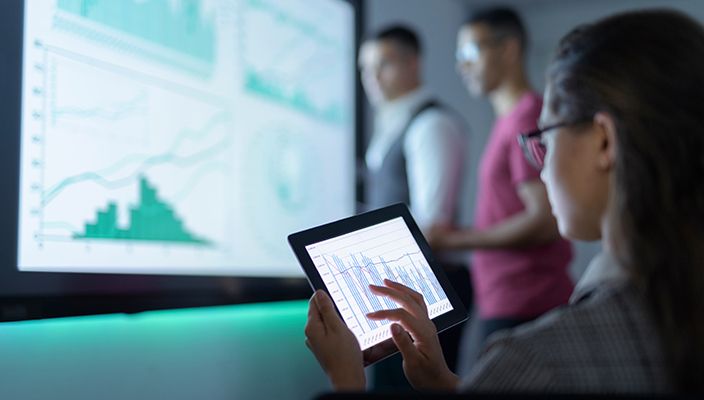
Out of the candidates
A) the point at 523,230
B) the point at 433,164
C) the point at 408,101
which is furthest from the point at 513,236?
the point at 408,101

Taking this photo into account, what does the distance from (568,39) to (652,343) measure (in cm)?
36

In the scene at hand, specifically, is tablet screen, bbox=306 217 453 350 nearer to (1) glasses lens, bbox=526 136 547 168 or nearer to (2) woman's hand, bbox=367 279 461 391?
(2) woman's hand, bbox=367 279 461 391

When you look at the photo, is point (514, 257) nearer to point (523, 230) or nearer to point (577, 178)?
point (523, 230)

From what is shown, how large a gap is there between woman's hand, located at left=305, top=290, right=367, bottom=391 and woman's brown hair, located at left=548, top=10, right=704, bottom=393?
0.33 m

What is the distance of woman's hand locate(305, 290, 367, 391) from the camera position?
696 mm

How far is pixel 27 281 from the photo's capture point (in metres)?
0.97

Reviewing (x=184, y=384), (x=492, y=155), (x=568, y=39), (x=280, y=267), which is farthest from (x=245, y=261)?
(x=568, y=39)

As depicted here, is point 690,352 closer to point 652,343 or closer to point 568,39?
point 652,343

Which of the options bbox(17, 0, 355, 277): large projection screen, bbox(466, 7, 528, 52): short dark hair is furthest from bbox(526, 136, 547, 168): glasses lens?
bbox(466, 7, 528, 52): short dark hair

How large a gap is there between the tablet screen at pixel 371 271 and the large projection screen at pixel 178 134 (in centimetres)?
54

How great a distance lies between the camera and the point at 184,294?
1235 millimetres

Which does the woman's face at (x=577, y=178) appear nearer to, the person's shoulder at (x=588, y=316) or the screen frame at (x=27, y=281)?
the person's shoulder at (x=588, y=316)

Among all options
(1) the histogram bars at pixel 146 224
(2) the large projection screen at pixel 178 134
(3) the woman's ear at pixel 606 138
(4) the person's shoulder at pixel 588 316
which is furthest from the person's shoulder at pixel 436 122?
(4) the person's shoulder at pixel 588 316

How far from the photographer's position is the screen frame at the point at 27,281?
934 millimetres
